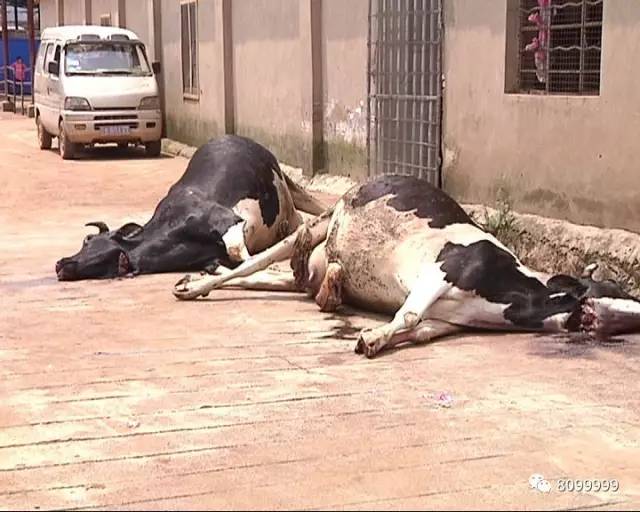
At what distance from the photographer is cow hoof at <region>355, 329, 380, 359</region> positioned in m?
5.80

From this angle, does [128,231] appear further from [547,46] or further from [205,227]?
[547,46]

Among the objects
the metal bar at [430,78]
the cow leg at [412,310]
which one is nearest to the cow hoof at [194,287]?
the cow leg at [412,310]

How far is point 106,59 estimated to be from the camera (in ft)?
61.4

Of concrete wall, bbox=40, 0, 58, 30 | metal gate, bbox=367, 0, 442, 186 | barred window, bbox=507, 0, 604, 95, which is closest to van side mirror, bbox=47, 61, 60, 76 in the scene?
metal gate, bbox=367, 0, 442, 186

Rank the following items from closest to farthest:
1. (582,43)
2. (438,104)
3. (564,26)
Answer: (582,43) → (564,26) → (438,104)

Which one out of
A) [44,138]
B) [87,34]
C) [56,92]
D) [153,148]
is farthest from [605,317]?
[44,138]

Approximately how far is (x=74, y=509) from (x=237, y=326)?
2840 millimetres

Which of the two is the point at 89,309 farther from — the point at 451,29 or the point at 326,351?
the point at 451,29

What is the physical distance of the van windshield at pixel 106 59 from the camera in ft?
60.7

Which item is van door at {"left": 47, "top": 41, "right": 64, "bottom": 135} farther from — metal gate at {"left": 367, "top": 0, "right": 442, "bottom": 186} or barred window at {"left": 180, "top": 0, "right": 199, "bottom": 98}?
metal gate at {"left": 367, "top": 0, "right": 442, "bottom": 186}

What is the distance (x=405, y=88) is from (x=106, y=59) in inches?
358

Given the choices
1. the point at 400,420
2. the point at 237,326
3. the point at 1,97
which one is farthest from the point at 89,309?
the point at 1,97

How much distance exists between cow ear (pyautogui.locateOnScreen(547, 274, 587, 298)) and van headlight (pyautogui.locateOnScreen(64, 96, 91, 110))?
12915 mm

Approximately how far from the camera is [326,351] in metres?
5.96
